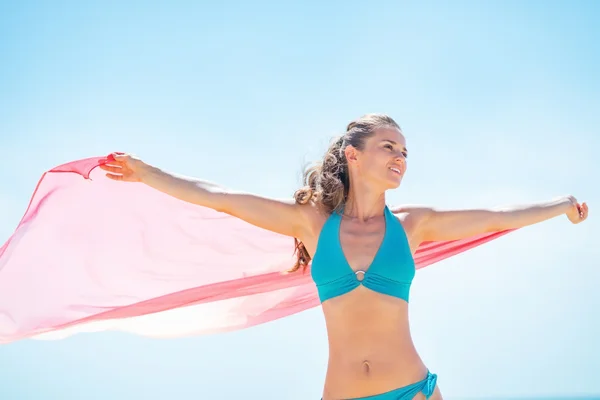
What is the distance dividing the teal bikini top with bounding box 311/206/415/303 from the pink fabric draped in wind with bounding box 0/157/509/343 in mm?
940

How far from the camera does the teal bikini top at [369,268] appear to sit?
12.6ft

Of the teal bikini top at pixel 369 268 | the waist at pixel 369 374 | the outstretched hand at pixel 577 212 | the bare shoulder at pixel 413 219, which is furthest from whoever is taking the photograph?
the outstretched hand at pixel 577 212

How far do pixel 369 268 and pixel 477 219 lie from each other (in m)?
0.86

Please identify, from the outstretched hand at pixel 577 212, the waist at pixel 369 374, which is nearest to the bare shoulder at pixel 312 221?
the waist at pixel 369 374

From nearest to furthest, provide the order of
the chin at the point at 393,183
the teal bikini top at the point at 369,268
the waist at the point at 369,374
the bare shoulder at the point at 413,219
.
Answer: the waist at the point at 369,374
the teal bikini top at the point at 369,268
the chin at the point at 393,183
the bare shoulder at the point at 413,219

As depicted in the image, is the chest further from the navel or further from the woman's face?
the navel

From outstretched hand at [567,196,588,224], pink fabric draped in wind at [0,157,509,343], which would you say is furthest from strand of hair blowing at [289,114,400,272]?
outstretched hand at [567,196,588,224]

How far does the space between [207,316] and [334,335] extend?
1.50 meters

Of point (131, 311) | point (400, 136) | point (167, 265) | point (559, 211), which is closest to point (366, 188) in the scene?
point (400, 136)

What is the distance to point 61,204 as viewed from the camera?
15.3 ft

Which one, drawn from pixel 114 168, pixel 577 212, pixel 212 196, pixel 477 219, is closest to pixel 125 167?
pixel 114 168

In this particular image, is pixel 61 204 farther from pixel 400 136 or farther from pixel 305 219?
pixel 400 136

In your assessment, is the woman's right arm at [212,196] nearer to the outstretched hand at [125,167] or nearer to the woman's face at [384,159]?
the outstretched hand at [125,167]

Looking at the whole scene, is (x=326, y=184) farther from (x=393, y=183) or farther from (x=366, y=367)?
Answer: (x=366, y=367)
